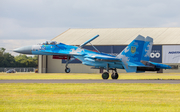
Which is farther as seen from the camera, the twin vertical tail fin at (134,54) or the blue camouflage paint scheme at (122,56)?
the blue camouflage paint scheme at (122,56)

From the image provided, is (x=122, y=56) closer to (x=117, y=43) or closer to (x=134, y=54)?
(x=134, y=54)

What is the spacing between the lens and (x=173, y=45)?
6862 cm

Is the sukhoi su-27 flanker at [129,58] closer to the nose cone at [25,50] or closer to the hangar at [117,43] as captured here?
the nose cone at [25,50]

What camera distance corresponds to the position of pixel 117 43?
236 ft

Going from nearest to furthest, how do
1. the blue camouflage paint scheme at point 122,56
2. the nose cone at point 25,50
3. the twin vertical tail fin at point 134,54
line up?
1. the twin vertical tail fin at point 134,54
2. the blue camouflage paint scheme at point 122,56
3. the nose cone at point 25,50

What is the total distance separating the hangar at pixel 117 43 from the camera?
69062mm

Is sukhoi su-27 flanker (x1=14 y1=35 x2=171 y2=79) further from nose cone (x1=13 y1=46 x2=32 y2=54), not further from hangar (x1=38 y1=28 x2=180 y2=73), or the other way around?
hangar (x1=38 y1=28 x2=180 y2=73)

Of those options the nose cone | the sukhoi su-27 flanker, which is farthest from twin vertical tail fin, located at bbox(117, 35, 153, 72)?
the nose cone

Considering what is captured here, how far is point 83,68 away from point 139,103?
59.3 meters

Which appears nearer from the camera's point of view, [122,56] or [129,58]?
[129,58]

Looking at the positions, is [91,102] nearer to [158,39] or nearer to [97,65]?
[97,65]

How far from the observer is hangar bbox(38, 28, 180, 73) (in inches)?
2719

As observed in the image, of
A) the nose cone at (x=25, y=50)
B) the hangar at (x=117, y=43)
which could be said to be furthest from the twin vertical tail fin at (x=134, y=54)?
the hangar at (x=117, y=43)

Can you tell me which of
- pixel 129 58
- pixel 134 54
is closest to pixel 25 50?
pixel 129 58
